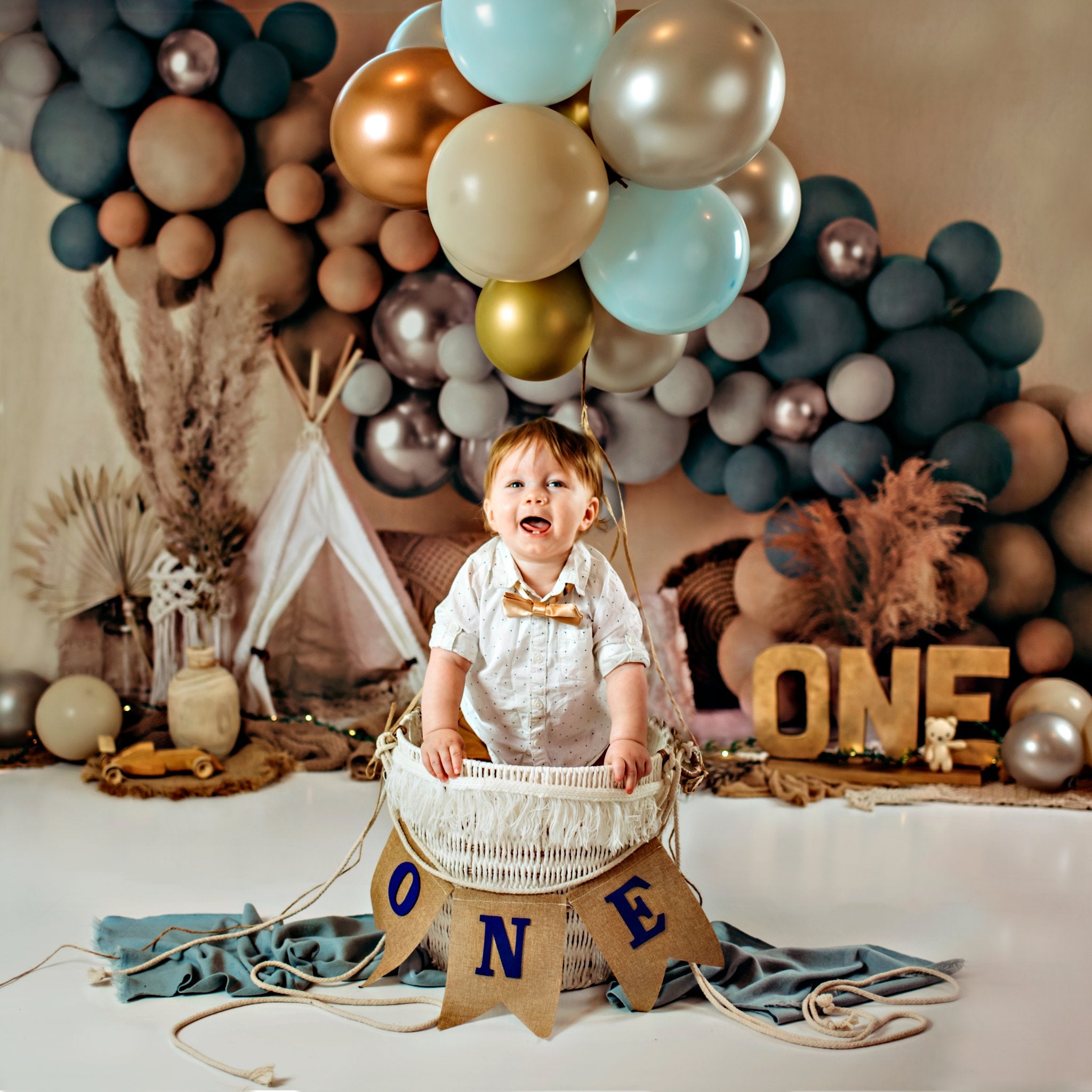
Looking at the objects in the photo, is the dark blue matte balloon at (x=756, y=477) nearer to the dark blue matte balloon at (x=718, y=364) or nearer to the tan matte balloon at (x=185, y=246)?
the dark blue matte balloon at (x=718, y=364)

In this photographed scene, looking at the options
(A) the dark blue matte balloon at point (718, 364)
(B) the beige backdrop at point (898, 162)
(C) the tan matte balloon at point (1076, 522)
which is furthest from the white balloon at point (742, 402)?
(C) the tan matte balloon at point (1076, 522)

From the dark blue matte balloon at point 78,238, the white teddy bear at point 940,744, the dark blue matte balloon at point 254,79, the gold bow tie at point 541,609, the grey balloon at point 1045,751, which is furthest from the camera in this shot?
the dark blue matte balloon at point 78,238

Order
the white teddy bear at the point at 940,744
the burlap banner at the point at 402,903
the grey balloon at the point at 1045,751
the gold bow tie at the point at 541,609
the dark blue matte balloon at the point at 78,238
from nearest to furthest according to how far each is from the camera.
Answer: the burlap banner at the point at 402,903
the gold bow tie at the point at 541,609
the grey balloon at the point at 1045,751
the white teddy bear at the point at 940,744
the dark blue matte balloon at the point at 78,238

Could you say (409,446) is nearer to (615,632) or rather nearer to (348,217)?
(348,217)

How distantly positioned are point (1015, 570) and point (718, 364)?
1.14 metres

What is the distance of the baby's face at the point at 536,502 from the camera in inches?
75.4

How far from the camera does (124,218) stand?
3445mm

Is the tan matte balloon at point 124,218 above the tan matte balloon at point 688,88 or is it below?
above

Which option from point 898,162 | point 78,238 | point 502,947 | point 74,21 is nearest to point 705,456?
point 898,162

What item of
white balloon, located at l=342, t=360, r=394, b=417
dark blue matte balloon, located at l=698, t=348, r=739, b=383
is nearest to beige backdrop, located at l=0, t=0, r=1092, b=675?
dark blue matte balloon, located at l=698, t=348, r=739, b=383

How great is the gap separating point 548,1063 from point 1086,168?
10.2 feet

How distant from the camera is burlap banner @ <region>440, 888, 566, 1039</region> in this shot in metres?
1.71

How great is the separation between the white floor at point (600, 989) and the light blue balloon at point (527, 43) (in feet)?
5.11

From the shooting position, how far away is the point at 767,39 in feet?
5.64
